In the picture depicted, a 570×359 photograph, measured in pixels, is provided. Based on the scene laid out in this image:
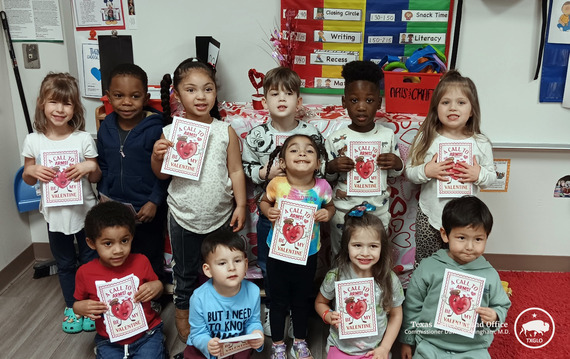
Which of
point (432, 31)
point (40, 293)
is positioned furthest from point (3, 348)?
point (432, 31)

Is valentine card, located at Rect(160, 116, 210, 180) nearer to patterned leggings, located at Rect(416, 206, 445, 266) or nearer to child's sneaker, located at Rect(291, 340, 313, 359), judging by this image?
child's sneaker, located at Rect(291, 340, 313, 359)

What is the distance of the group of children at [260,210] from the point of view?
206cm

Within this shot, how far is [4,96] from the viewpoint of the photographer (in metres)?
3.02

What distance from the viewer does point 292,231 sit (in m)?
2.09

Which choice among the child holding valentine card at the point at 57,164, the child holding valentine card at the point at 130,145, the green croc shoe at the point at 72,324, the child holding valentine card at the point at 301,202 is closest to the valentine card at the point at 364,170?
the child holding valentine card at the point at 301,202

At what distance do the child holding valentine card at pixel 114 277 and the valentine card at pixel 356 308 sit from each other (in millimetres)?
861

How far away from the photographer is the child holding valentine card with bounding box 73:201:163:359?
84.4 inches

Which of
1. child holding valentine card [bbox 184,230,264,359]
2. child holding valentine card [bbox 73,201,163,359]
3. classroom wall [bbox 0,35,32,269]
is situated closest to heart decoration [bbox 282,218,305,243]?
child holding valentine card [bbox 184,230,264,359]

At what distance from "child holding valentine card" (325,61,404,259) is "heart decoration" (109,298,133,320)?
1.04 meters

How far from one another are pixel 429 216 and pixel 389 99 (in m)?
0.70

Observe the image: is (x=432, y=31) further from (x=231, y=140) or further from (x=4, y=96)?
(x=4, y=96)

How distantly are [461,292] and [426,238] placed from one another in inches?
17.0

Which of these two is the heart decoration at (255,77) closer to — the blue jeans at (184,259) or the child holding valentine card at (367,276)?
the blue jeans at (184,259)

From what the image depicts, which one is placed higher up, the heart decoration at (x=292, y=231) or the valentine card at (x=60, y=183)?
the valentine card at (x=60, y=183)
